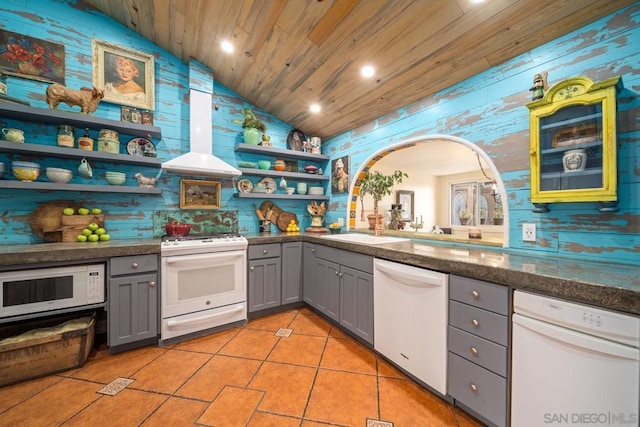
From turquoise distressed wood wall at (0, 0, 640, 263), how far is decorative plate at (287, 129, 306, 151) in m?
0.10

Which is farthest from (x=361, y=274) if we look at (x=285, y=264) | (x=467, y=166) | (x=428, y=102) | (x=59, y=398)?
(x=467, y=166)

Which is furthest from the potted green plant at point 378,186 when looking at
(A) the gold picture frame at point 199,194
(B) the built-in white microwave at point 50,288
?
(B) the built-in white microwave at point 50,288

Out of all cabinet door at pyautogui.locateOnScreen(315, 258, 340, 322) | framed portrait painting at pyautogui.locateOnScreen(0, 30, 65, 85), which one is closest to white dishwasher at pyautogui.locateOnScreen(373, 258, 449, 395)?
cabinet door at pyautogui.locateOnScreen(315, 258, 340, 322)

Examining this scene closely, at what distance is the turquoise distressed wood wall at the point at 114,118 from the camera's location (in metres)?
2.07

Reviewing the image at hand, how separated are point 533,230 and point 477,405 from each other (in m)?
1.13

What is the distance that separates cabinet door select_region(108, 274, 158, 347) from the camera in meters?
1.90

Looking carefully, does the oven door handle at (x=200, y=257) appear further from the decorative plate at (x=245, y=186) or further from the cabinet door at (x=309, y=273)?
the decorative plate at (x=245, y=186)

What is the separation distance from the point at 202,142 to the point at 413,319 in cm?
270

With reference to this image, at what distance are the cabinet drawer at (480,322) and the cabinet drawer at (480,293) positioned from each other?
3cm

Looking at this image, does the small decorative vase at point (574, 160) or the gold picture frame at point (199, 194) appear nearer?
the small decorative vase at point (574, 160)

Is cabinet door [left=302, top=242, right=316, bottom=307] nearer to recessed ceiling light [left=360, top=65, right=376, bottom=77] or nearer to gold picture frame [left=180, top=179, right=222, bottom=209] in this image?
gold picture frame [left=180, top=179, right=222, bottom=209]

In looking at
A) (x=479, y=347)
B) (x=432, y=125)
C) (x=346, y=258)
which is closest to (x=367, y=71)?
(x=432, y=125)

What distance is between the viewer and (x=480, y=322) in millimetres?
1275

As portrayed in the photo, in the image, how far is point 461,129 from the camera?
6.42 ft
